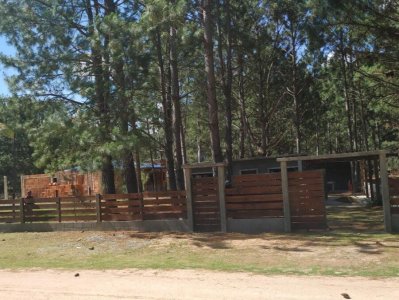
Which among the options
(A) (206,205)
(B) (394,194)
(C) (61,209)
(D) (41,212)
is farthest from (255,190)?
(D) (41,212)

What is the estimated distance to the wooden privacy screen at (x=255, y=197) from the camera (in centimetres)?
1653

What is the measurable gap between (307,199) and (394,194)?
2493mm

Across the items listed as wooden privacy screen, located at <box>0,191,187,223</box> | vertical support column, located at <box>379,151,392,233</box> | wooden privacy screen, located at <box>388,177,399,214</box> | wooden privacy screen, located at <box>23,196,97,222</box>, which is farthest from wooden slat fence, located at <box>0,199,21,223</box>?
wooden privacy screen, located at <box>388,177,399,214</box>

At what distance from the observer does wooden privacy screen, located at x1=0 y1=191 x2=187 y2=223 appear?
18.0 m

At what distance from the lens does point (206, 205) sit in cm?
1742

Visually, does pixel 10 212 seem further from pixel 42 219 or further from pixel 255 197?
pixel 255 197

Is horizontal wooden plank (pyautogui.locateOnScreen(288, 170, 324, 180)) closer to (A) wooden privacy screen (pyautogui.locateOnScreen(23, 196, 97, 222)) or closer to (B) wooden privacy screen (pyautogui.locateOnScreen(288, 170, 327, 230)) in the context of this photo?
(B) wooden privacy screen (pyautogui.locateOnScreen(288, 170, 327, 230))

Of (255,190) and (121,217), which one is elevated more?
(255,190)

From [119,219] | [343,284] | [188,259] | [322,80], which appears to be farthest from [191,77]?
[343,284]

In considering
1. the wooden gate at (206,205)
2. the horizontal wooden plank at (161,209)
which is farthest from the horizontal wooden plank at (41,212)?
the wooden gate at (206,205)

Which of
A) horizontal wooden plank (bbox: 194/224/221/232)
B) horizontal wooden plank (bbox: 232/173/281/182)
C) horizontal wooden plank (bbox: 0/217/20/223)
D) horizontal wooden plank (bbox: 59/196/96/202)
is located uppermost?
horizontal wooden plank (bbox: 232/173/281/182)

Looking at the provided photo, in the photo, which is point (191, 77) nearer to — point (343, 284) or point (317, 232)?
point (317, 232)

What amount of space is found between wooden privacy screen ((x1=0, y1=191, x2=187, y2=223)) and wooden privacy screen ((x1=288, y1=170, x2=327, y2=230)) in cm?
369

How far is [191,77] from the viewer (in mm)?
29250
